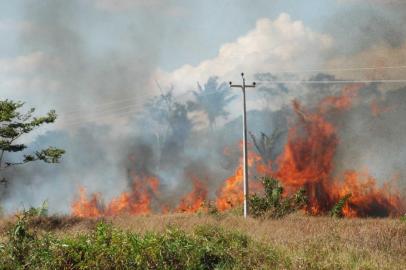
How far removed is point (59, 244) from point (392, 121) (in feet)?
122

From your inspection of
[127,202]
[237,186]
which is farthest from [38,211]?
[127,202]

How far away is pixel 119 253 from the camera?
845 cm

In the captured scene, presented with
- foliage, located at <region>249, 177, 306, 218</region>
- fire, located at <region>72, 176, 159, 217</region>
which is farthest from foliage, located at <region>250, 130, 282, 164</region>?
foliage, located at <region>249, 177, 306, 218</region>

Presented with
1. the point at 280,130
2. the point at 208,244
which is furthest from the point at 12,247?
the point at 280,130

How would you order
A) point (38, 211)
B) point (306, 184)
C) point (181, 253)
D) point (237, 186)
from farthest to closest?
point (237, 186) < point (306, 184) < point (38, 211) < point (181, 253)

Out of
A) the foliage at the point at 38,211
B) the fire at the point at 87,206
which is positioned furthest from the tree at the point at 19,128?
the fire at the point at 87,206

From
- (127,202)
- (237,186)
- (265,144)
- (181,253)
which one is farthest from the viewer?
(265,144)

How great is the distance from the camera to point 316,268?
8.87m

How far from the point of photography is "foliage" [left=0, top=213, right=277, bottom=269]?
8.34 metres

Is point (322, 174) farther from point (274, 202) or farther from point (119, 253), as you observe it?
point (119, 253)

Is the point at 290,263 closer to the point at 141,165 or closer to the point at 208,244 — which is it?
the point at 208,244

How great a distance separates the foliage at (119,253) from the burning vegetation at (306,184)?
20558 millimetres

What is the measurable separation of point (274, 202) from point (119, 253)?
663 inches

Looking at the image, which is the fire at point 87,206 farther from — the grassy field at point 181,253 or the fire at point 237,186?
the grassy field at point 181,253
